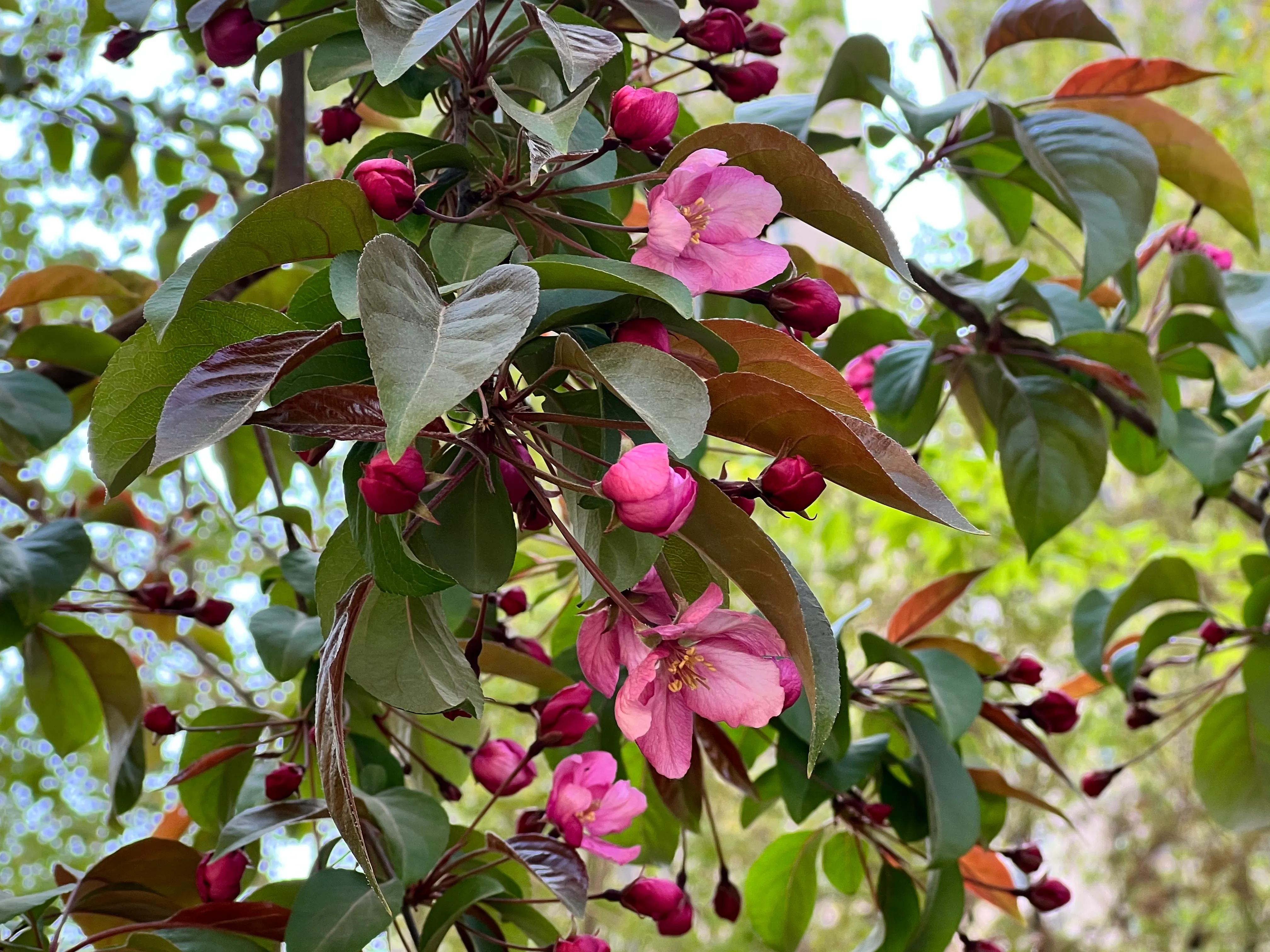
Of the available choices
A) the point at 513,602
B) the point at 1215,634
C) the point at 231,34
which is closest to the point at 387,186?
the point at 231,34

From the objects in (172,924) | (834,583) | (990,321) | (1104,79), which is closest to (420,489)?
(172,924)

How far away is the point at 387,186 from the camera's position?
1.29 ft

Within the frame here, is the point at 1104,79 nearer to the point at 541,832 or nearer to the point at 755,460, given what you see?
the point at 541,832

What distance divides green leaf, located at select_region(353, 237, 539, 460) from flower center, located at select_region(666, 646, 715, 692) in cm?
14

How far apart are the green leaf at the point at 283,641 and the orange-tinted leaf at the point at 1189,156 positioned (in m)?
0.70

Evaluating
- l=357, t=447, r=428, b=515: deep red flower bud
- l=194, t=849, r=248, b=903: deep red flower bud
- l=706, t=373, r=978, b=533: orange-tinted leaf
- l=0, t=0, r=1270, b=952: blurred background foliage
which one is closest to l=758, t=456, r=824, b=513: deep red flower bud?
l=706, t=373, r=978, b=533: orange-tinted leaf

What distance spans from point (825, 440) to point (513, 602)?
511mm

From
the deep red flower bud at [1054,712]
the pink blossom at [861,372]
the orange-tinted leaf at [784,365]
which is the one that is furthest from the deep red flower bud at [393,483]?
the pink blossom at [861,372]

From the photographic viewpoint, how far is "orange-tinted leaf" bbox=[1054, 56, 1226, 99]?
875 millimetres

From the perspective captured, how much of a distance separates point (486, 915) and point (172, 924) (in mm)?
170

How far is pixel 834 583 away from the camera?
339cm

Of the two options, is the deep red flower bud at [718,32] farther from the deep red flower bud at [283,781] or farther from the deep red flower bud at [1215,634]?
the deep red flower bud at [1215,634]

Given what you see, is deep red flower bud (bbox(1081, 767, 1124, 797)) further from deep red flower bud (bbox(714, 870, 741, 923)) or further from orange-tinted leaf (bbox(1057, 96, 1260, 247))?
orange-tinted leaf (bbox(1057, 96, 1260, 247))

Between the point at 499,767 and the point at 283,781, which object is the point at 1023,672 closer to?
the point at 499,767
